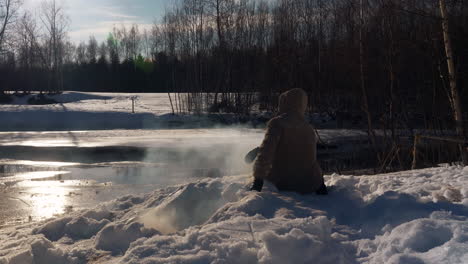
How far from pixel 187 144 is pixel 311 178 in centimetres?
1300

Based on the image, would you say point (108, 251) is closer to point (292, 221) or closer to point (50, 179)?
point (292, 221)

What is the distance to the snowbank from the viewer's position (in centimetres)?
359

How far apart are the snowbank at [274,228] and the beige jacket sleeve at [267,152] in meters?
0.27

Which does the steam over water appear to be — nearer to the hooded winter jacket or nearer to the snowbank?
the snowbank

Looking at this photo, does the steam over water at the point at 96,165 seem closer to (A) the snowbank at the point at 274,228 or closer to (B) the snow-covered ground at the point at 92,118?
(A) the snowbank at the point at 274,228

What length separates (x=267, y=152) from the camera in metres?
5.12

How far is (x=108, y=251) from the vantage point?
172 inches

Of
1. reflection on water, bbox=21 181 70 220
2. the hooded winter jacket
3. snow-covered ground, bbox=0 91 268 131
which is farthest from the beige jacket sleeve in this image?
snow-covered ground, bbox=0 91 268 131

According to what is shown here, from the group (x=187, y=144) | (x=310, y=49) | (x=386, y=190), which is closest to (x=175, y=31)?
(x=310, y=49)

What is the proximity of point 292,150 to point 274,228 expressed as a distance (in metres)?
1.51

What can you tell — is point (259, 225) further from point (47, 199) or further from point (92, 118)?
point (92, 118)

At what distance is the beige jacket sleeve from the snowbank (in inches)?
10.8

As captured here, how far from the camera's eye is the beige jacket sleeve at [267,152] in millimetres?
5109

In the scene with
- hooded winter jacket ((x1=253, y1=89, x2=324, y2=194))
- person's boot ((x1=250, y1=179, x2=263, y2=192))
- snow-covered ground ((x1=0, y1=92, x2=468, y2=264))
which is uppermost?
hooded winter jacket ((x1=253, y1=89, x2=324, y2=194))
